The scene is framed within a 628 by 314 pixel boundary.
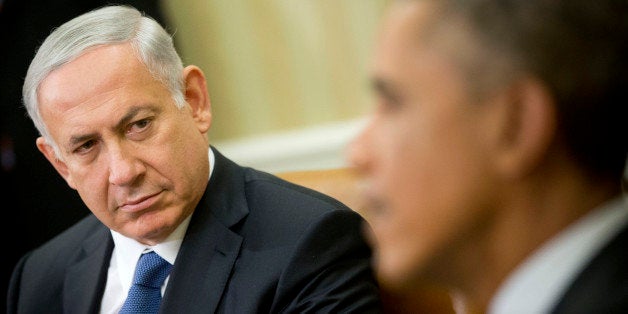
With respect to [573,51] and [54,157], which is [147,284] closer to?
[54,157]

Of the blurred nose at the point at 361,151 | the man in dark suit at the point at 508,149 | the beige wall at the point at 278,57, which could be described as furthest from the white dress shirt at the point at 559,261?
the beige wall at the point at 278,57

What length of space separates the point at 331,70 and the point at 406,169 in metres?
2.87

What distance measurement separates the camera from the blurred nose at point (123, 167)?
203cm

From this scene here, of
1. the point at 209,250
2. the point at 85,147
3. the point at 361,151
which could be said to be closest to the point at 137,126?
the point at 85,147

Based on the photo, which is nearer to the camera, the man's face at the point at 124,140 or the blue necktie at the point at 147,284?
the man's face at the point at 124,140

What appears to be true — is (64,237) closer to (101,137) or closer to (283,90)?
(101,137)

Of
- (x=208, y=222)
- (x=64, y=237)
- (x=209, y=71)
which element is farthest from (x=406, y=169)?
(x=209, y=71)

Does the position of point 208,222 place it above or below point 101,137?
below

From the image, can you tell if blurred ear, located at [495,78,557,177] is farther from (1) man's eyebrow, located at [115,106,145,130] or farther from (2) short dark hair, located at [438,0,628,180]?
(1) man's eyebrow, located at [115,106,145,130]

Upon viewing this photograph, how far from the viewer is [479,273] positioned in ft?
3.55

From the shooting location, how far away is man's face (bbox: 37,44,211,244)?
204 centimetres

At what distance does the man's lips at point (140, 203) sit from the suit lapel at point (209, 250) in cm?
13

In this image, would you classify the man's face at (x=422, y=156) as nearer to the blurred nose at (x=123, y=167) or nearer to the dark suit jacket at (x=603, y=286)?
the dark suit jacket at (x=603, y=286)

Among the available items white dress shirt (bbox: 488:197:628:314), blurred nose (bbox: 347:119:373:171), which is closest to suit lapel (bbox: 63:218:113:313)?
blurred nose (bbox: 347:119:373:171)
